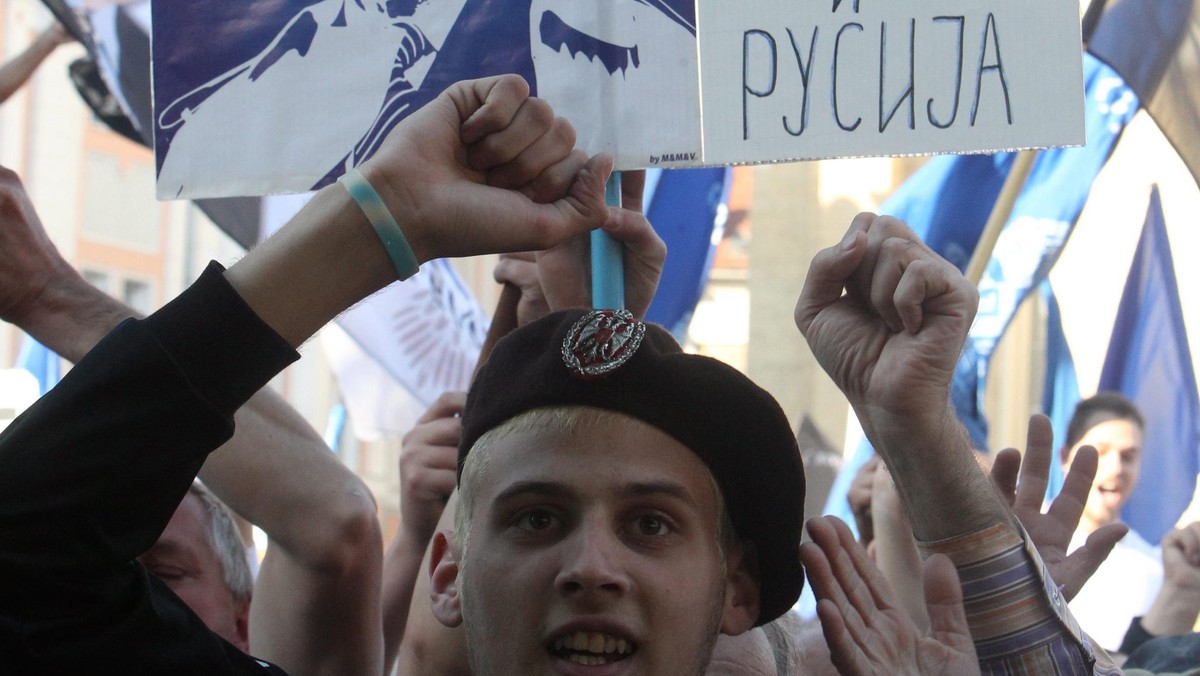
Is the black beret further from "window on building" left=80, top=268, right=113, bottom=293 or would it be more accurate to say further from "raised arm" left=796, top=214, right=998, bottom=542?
"window on building" left=80, top=268, right=113, bottom=293

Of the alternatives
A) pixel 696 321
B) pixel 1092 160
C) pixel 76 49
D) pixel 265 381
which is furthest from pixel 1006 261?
pixel 696 321

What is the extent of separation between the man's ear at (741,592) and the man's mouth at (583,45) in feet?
2.45

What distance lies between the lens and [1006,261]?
19.0 ft

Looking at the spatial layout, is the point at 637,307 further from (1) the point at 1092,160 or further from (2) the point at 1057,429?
(2) the point at 1057,429

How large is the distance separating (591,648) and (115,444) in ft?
1.91

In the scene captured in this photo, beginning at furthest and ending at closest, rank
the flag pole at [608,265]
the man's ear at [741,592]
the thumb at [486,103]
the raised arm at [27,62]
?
the raised arm at [27,62]
the flag pole at [608,265]
the man's ear at [741,592]
the thumb at [486,103]

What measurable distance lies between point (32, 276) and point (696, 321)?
782 inches

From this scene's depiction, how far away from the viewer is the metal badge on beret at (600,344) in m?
1.81

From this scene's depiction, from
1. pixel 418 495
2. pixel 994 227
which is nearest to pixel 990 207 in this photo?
pixel 994 227

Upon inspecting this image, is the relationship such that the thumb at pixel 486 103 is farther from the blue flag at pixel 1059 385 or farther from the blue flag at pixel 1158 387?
the blue flag at pixel 1059 385

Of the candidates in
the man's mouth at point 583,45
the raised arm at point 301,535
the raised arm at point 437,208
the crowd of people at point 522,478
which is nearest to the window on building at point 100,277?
the crowd of people at point 522,478

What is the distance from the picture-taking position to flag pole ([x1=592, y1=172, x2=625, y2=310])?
2164 millimetres

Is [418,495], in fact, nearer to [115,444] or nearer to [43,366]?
[115,444]

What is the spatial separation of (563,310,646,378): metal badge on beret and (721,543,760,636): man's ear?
0.29 meters
